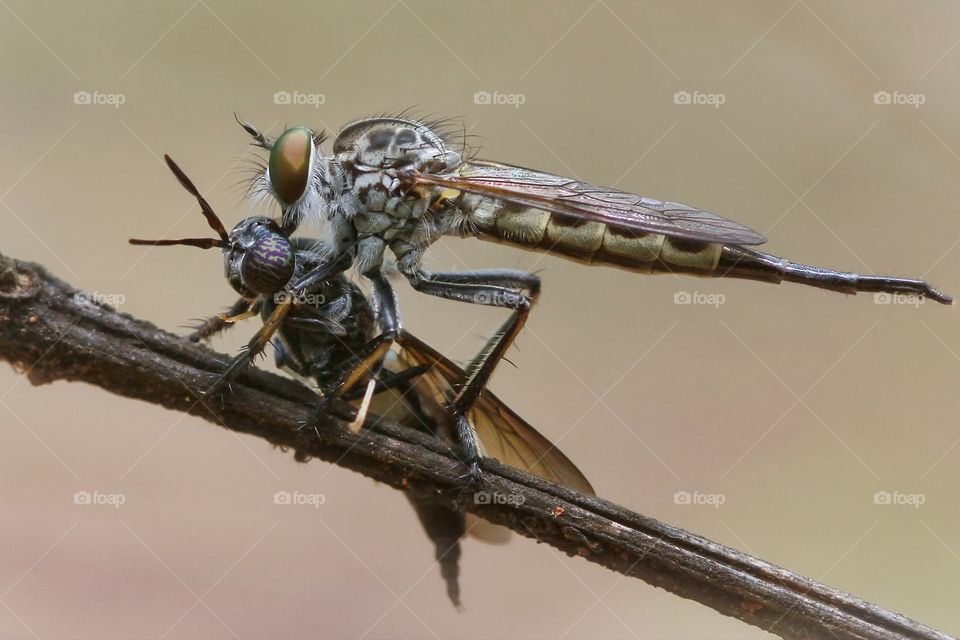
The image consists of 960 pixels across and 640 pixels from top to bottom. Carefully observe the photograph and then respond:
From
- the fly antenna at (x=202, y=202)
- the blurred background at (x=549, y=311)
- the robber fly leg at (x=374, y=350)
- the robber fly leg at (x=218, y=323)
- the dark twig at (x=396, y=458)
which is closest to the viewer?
the dark twig at (x=396, y=458)

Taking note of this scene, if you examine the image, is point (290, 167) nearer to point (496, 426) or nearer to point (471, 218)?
point (471, 218)

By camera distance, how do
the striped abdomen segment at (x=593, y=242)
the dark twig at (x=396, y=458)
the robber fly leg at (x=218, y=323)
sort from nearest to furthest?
the dark twig at (x=396, y=458) < the robber fly leg at (x=218, y=323) < the striped abdomen segment at (x=593, y=242)

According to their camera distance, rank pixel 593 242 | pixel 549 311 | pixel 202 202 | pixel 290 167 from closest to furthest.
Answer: pixel 202 202
pixel 290 167
pixel 593 242
pixel 549 311

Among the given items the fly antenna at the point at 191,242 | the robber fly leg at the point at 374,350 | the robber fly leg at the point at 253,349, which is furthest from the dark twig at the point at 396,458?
the fly antenna at the point at 191,242

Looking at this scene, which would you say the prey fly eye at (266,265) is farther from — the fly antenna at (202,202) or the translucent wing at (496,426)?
the translucent wing at (496,426)

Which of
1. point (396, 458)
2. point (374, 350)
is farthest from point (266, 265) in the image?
point (396, 458)

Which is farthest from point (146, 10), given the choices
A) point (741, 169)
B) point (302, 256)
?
point (741, 169)

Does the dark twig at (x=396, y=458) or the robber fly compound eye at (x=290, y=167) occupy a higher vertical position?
the robber fly compound eye at (x=290, y=167)
